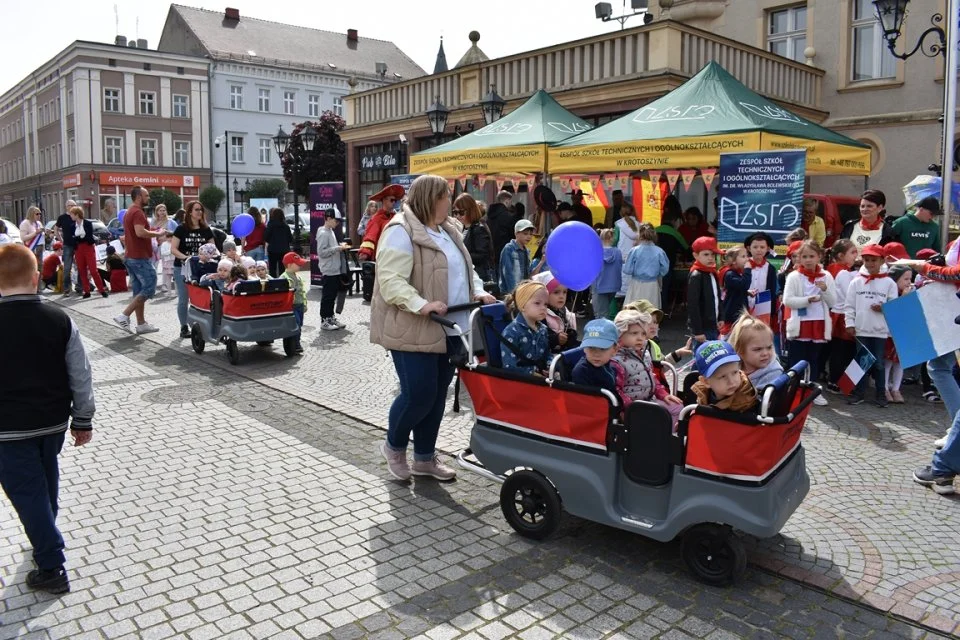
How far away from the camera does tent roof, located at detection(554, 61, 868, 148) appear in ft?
31.4

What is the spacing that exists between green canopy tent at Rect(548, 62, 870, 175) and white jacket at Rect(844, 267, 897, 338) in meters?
2.44

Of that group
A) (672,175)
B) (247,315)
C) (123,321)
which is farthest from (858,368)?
(123,321)

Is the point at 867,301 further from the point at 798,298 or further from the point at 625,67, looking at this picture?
the point at 625,67

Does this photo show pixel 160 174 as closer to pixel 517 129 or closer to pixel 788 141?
pixel 517 129

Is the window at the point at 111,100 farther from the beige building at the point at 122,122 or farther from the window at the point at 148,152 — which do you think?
the window at the point at 148,152

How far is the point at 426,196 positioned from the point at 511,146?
736 cm

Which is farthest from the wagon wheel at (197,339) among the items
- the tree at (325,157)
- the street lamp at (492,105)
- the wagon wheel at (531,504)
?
the tree at (325,157)

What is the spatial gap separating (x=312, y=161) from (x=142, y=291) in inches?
1401

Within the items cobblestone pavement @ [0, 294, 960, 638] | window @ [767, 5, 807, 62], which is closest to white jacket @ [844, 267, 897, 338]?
cobblestone pavement @ [0, 294, 960, 638]

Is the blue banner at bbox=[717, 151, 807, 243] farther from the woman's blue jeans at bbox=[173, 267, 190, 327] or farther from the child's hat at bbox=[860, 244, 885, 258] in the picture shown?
the woman's blue jeans at bbox=[173, 267, 190, 327]

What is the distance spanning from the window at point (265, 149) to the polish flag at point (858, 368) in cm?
6270

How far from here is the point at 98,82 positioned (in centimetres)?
5788

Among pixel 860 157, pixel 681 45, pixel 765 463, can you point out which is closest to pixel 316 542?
pixel 765 463

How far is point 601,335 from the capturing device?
159 inches
